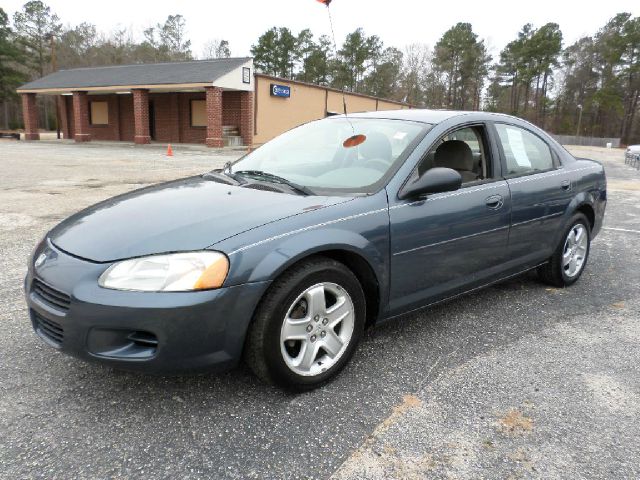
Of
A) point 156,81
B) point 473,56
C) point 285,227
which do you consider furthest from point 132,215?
point 473,56

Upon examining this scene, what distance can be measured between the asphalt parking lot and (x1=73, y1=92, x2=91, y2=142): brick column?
95.1 ft

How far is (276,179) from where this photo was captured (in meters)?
3.14

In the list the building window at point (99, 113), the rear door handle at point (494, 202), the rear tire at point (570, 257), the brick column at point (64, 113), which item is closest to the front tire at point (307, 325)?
the rear door handle at point (494, 202)

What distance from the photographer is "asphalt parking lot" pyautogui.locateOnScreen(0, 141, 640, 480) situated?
2.06 meters

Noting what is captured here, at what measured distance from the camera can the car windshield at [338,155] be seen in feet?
9.97

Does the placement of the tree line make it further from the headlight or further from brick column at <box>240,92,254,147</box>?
the headlight

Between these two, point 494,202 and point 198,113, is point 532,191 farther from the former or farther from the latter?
point 198,113

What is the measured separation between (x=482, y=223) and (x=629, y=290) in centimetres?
204

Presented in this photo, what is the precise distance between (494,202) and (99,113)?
107 feet

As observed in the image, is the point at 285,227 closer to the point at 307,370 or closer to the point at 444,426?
the point at 307,370

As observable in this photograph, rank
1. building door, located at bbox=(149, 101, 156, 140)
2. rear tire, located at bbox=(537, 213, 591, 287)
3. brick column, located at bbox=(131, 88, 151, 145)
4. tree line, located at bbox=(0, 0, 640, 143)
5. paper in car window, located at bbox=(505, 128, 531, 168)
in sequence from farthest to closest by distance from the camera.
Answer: tree line, located at bbox=(0, 0, 640, 143) → building door, located at bbox=(149, 101, 156, 140) → brick column, located at bbox=(131, 88, 151, 145) → rear tire, located at bbox=(537, 213, 591, 287) → paper in car window, located at bbox=(505, 128, 531, 168)

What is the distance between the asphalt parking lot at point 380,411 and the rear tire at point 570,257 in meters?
0.61

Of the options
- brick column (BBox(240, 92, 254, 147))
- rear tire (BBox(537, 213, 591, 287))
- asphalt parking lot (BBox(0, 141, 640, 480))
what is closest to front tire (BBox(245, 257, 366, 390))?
asphalt parking lot (BBox(0, 141, 640, 480))

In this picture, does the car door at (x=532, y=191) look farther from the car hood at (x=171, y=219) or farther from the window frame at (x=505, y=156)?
the car hood at (x=171, y=219)
